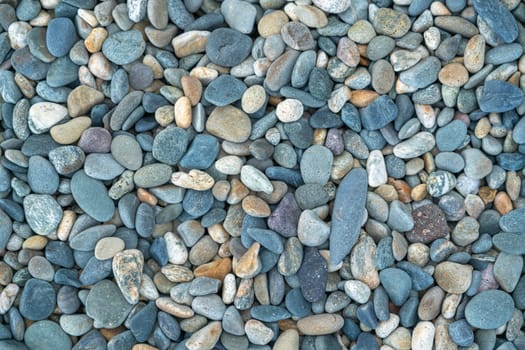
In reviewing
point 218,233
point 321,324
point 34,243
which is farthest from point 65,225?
point 321,324

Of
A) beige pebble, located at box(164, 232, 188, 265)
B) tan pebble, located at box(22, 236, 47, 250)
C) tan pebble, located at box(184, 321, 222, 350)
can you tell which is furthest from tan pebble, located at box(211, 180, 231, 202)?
tan pebble, located at box(22, 236, 47, 250)

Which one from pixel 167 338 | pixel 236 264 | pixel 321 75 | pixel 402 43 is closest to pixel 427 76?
pixel 402 43

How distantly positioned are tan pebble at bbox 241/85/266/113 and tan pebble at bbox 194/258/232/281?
290mm

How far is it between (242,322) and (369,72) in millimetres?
529

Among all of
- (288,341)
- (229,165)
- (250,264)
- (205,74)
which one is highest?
(205,74)

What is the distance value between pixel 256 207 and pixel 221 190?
8 cm

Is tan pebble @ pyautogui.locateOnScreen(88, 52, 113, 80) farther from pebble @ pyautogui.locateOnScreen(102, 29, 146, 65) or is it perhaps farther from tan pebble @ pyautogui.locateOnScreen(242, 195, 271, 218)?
tan pebble @ pyautogui.locateOnScreen(242, 195, 271, 218)

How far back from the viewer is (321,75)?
1034mm

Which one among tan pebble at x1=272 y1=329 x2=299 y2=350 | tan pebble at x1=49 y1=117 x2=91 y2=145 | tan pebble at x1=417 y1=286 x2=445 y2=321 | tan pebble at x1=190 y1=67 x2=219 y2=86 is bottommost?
tan pebble at x1=272 y1=329 x2=299 y2=350

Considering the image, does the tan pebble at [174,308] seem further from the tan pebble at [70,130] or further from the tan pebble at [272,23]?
the tan pebble at [272,23]

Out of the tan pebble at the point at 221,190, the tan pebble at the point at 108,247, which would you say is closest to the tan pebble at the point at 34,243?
the tan pebble at the point at 108,247

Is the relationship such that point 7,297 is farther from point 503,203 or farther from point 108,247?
point 503,203

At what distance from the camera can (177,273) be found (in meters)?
1.01

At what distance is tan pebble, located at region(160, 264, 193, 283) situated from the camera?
101 cm
